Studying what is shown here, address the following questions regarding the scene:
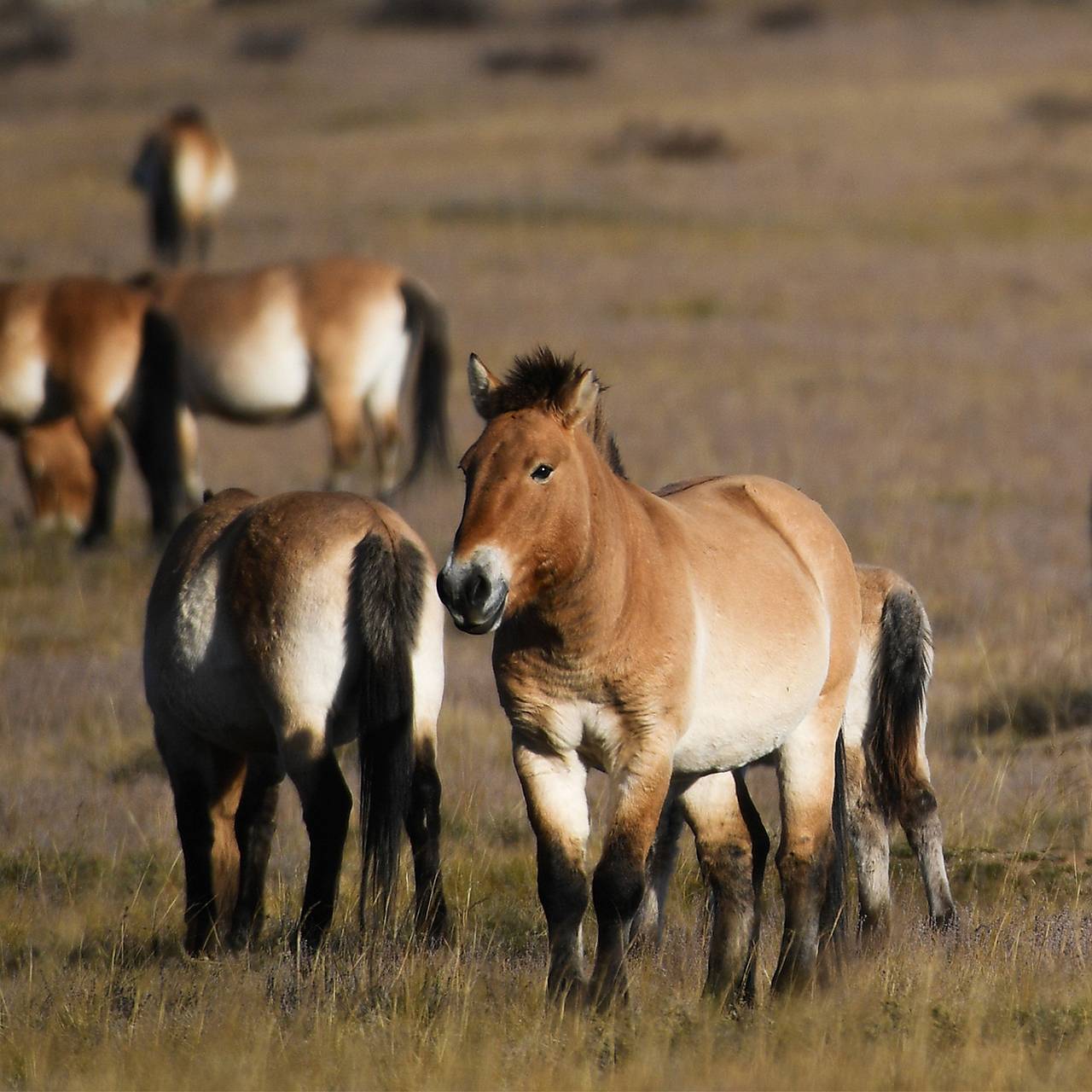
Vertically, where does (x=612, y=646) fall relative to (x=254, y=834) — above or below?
above

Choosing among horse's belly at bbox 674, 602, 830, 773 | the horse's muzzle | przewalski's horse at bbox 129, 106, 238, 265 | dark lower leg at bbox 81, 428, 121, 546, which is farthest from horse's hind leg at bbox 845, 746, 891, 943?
przewalski's horse at bbox 129, 106, 238, 265

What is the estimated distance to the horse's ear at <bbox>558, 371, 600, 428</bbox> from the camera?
151 inches

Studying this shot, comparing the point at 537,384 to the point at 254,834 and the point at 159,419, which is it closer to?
the point at 254,834

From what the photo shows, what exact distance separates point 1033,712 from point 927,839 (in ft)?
8.17

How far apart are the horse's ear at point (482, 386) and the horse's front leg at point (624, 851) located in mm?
871

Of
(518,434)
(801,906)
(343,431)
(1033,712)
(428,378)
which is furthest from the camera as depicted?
(428,378)

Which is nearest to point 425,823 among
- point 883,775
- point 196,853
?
point 196,853

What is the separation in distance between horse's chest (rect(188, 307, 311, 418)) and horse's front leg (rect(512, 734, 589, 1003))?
874 centimetres

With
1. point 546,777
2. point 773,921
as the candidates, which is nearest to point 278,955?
point 546,777

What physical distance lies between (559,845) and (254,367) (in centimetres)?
887

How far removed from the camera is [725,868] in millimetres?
4672

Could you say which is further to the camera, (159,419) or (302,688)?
(159,419)

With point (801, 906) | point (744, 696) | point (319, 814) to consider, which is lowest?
point (801, 906)

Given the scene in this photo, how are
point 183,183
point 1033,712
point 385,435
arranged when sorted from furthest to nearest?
1. point 183,183
2. point 385,435
3. point 1033,712
